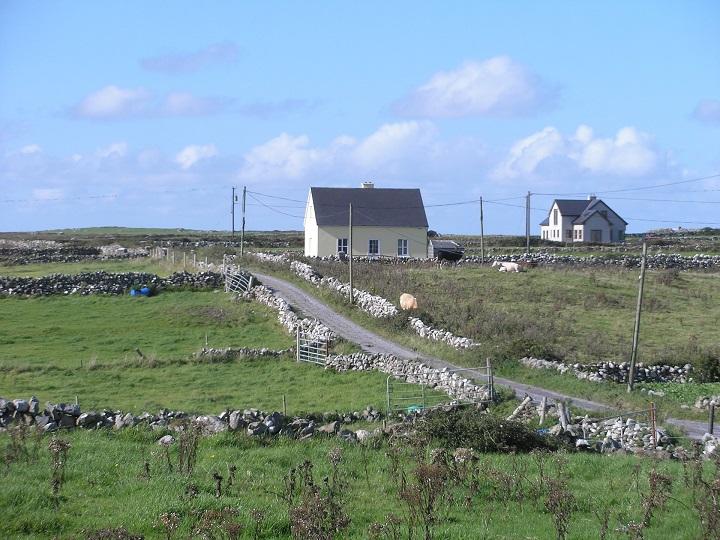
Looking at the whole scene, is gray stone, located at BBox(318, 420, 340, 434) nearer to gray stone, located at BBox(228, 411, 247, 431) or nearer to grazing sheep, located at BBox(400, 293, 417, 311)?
gray stone, located at BBox(228, 411, 247, 431)

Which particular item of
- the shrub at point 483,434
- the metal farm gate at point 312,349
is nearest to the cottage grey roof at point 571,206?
the metal farm gate at point 312,349

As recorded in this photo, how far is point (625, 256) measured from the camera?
2655 inches

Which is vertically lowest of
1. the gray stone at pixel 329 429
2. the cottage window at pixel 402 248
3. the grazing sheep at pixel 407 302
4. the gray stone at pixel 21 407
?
the gray stone at pixel 329 429

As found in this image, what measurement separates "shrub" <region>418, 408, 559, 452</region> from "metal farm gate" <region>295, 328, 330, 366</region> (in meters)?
15.3

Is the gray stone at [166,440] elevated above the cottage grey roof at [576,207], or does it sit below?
below

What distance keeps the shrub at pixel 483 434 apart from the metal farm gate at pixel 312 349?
15.3 m

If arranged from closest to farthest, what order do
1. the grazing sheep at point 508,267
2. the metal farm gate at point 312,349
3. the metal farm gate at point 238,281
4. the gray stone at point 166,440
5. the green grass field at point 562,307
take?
the gray stone at point 166,440, the green grass field at point 562,307, the metal farm gate at point 312,349, the metal farm gate at point 238,281, the grazing sheep at point 508,267

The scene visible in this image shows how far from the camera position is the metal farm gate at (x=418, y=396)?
22808 millimetres

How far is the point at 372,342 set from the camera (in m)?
33.8

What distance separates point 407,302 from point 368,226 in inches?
1021

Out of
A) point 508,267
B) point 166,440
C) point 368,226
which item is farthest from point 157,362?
point 368,226

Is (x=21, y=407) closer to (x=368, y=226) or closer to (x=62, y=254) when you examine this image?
(x=368, y=226)

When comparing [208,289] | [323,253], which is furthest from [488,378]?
[323,253]

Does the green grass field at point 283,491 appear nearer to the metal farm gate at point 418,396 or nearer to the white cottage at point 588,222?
the metal farm gate at point 418,396
